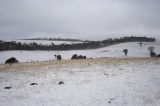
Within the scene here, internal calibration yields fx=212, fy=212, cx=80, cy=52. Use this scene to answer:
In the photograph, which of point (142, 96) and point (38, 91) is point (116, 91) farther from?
point (38, 91)

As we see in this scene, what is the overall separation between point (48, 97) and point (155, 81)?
9426 millimetres

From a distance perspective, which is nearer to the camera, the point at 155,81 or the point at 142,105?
the point at 142,105

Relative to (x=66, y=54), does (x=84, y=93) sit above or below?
above

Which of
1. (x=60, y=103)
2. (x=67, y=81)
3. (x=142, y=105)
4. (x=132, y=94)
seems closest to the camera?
(x=142, y=105)

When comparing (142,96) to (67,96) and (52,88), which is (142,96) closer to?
(67,96)

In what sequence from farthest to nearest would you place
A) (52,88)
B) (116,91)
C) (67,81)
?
1. (67,81)
2. (52,88)
3. (116,91)

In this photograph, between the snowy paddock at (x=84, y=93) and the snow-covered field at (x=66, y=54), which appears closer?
the snowy paddock at (x=84, y=93)

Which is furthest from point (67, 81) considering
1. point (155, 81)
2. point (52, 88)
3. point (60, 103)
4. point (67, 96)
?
point (155, 81)

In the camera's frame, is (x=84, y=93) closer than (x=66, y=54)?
Yes

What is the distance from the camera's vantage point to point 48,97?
15438mm

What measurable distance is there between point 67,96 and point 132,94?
4678 mm

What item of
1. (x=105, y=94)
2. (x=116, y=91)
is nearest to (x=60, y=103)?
(x=105, y=94)

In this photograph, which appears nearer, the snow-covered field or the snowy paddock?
the snowy paddock

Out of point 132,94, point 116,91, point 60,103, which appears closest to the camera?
point 60,103
